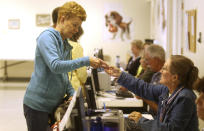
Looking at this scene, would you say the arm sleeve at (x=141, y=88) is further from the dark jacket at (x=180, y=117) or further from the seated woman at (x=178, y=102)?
the dark jacket at (x=180, y=117)

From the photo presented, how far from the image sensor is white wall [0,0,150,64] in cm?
897

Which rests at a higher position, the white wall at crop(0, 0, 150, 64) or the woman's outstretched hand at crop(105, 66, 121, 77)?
the white wall at crop(0, 0, 150, 64)

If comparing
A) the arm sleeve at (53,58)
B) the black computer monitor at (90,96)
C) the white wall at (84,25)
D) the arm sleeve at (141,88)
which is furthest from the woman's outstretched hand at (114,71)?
the white wall at (84,25)

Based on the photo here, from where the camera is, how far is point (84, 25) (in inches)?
357

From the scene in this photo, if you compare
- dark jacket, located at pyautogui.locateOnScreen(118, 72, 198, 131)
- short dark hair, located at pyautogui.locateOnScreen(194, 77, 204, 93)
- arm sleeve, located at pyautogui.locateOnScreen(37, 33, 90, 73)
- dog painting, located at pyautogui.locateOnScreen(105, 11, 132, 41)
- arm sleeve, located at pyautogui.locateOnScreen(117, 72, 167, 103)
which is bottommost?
dark jacket, located at pyautogui.locateOnScreen(118, 72, 198, 131)

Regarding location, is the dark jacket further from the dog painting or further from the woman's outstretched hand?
the dog painting

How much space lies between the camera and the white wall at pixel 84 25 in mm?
8969

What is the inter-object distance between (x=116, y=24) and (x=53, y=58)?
737cm

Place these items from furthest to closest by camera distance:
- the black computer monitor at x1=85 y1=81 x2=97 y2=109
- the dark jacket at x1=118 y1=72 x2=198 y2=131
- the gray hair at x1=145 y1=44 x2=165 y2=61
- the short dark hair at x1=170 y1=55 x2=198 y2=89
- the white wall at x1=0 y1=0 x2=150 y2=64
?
the white wall at x1=0 y1=0 x2=150 y2=64 < the gray hair at x1=145 y1=44 x2=165 y2=61 < the black computer monitor at x1=85 y1=81 x2=97 y2=109 < the short dark hair at x1=170 y1=55 x2=198 y2=89 < the dark jacket at x1=118 y1=72 x2=198 y2=131

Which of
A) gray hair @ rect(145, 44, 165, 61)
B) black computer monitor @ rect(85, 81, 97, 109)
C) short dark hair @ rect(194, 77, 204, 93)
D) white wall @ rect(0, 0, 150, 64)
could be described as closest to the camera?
short dark hair @ rect(194, 77, 204, 93)

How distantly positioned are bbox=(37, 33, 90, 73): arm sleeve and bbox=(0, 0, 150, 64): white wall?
282 inches

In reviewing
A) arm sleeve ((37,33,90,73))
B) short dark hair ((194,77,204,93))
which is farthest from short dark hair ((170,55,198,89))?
arm sleeve ((37,33,90,73))

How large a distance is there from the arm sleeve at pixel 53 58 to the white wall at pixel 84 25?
7.16 m

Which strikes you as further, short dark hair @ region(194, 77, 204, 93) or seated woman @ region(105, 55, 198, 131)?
seated woman @ region(105, 55, 198, 131)
